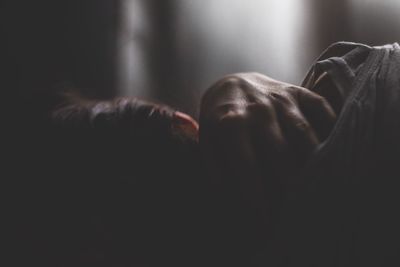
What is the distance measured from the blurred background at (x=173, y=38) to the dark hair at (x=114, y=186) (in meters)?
0.28

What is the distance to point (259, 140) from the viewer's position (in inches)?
17.2

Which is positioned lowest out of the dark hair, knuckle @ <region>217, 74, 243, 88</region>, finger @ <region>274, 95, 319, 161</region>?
the dark hair

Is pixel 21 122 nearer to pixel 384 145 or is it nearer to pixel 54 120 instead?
pixel 54 120

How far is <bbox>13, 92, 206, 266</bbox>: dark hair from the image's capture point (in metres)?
0.48

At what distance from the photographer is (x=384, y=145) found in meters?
0.40

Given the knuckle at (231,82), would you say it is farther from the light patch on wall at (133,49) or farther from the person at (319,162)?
the light patch on wall at (133,49)

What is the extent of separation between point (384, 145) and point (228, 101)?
189 millimetres

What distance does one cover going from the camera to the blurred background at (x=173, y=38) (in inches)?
30.6

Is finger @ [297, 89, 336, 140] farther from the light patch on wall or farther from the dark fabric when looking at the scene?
the light patch on wall

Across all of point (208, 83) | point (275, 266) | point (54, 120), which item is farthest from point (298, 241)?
point (208, 83)

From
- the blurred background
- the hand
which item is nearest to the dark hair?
the hand

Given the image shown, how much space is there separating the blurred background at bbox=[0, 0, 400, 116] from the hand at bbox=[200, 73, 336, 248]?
0.42 m

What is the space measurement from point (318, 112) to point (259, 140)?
8 cm

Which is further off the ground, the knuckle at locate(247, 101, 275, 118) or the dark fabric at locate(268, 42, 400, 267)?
the knuckle at locate(247, 101, 275, 118)
